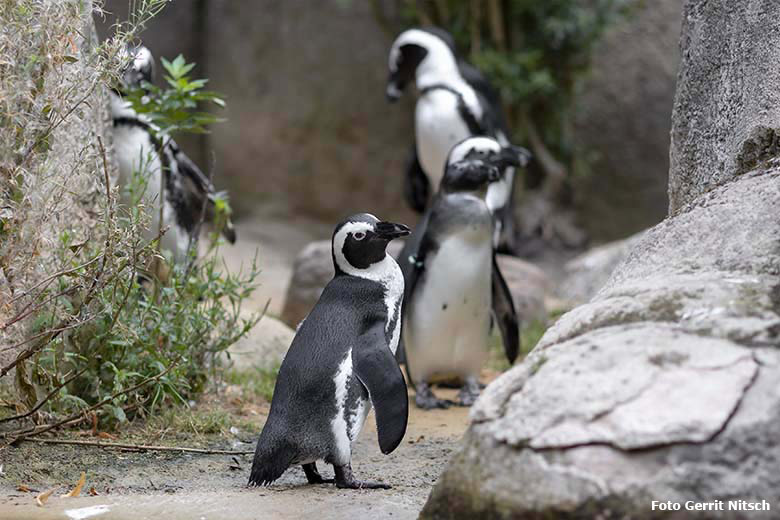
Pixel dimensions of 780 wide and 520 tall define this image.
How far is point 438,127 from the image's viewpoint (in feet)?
23.6

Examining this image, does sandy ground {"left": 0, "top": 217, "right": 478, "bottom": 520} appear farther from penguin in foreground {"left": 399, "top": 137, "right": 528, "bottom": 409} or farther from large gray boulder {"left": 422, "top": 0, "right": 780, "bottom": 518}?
penguin in foreground {"left": 399, "top": 137, "right": 528, "bottom": 409}

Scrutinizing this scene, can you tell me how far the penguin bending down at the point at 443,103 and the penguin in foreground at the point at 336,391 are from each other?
3842 millimetres

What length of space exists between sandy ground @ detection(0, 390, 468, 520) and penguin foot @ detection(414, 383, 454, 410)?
91cm

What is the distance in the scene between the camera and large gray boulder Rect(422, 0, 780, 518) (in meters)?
2.07

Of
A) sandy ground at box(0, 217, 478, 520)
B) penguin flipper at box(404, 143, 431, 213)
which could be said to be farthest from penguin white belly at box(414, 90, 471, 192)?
sandy ground at box(0, 217, 478, 520)

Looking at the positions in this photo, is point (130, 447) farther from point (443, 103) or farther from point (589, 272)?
point (589, 272)

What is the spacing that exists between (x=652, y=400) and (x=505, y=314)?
10.00ft

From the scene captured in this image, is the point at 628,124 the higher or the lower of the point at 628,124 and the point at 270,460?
the higher

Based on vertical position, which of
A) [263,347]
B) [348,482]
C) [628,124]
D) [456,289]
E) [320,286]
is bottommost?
[348,482]

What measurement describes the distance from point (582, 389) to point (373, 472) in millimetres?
1331

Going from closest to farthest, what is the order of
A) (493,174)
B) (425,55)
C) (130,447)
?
(130,447) → (493,174) → (425,55)

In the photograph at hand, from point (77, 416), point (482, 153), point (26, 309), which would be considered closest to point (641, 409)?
point (26, 309)

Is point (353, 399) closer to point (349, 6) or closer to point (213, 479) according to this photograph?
point (213, 479)

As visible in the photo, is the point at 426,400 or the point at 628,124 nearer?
the point at 426,400
